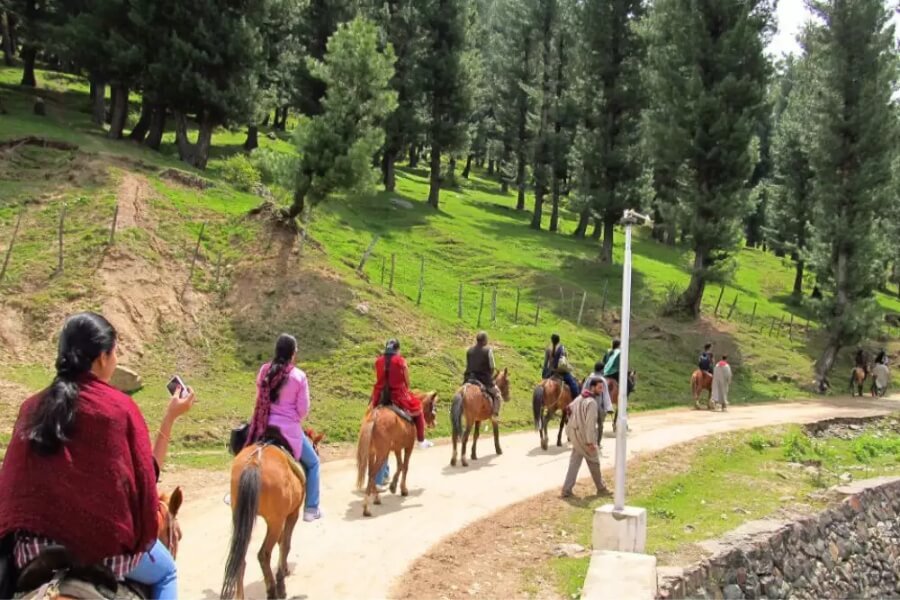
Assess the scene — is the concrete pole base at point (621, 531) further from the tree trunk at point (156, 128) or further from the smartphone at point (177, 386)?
the tree trunk at point (156, 128)

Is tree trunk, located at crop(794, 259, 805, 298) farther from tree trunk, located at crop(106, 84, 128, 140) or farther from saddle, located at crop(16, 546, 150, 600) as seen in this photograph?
saddle, located at crop(16, 546, 150, 600)

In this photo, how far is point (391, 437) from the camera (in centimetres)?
1202

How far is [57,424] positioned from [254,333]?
17713 millimetres

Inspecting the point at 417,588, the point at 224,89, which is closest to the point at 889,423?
the point at 417,588

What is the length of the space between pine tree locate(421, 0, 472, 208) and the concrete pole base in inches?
1576

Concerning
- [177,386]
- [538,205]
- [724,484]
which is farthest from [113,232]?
[538,205]

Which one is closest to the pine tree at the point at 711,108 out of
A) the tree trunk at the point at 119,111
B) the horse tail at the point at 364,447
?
the tree trunk at the point at 119,111

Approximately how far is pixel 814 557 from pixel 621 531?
589 centimetres


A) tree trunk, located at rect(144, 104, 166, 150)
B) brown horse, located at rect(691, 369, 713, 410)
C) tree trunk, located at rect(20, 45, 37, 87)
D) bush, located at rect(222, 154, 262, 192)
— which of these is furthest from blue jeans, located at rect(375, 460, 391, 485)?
tree trunk, located at rect(20, 45, 37, 87)

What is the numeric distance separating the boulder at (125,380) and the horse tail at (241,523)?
10898 millimetres

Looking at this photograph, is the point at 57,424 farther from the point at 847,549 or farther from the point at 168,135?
the point at 168,135

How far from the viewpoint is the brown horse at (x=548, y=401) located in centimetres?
1791

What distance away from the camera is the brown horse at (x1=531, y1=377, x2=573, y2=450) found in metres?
17.9

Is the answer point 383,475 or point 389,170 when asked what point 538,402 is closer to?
point 383,475
